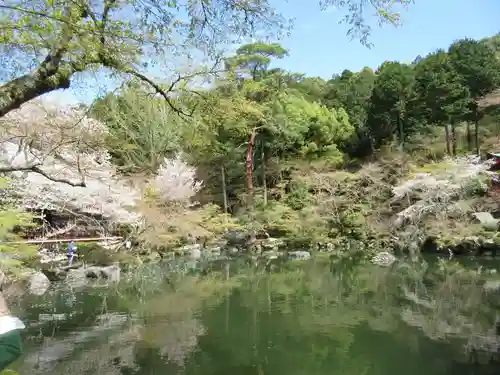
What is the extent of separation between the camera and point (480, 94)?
1767 centimetres

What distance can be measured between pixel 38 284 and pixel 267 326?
5477 mm

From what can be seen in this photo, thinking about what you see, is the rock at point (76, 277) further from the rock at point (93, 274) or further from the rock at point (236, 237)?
the rock at point (236, 237)

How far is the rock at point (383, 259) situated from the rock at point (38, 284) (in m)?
8.13

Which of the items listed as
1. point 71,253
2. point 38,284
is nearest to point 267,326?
point 38,284

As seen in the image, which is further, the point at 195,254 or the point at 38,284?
the point at 195,254

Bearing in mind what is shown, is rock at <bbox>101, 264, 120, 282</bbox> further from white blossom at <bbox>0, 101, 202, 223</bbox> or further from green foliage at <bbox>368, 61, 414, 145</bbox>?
green foliage at <bbox>368, 61, 414, 145</bbox>

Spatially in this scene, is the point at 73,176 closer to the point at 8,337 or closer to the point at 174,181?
the point at 174,181

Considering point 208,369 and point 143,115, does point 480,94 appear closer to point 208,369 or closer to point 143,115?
point 143,115

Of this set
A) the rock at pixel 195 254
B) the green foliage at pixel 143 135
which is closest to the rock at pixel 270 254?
the rock at pixel 195 254

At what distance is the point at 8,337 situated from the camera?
68.4 inches

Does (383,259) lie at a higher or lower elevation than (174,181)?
lower

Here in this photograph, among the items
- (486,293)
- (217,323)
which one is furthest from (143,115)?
(486,293)

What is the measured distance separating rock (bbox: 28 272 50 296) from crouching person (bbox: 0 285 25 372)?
8.15 metres

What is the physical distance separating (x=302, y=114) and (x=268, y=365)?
1500 cm
